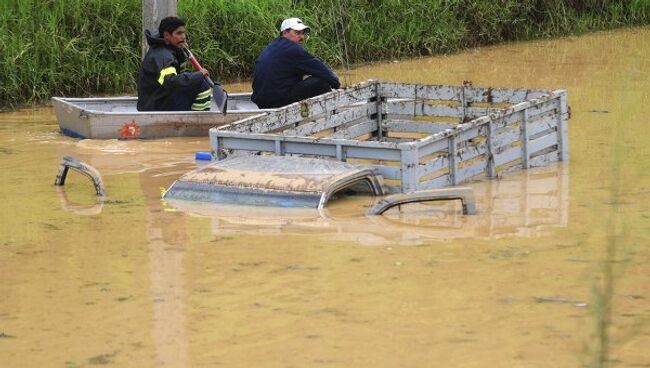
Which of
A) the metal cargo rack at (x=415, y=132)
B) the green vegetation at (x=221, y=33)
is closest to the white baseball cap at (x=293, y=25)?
the metal cargo rack at (x=415, y=132)

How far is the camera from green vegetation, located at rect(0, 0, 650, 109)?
569 inches

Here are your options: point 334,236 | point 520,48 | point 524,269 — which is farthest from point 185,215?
point 520,48

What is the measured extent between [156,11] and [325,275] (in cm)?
674

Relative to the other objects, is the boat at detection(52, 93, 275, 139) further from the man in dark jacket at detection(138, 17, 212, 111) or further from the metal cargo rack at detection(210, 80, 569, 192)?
the metal cargo rack at detection(210, 80, 569, 192)

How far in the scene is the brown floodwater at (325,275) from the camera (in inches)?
238

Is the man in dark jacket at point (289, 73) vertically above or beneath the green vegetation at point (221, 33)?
beneath

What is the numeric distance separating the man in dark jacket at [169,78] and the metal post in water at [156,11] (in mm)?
1298

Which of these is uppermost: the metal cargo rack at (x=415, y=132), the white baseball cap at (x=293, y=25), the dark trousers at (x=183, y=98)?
the white baseball cap at (x=293, y=25)

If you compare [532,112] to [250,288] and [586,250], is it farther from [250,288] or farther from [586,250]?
[250,288]

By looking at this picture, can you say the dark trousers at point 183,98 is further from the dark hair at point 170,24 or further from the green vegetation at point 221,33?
the green vegetation at point 221,33

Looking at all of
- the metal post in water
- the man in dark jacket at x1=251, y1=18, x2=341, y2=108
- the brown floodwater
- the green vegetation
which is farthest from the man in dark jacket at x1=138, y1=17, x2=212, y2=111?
the green vegetation

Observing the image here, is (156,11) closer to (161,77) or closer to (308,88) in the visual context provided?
(161,77)

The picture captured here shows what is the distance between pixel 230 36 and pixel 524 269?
355 inches

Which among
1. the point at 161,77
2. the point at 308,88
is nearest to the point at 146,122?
the point at 161,77
